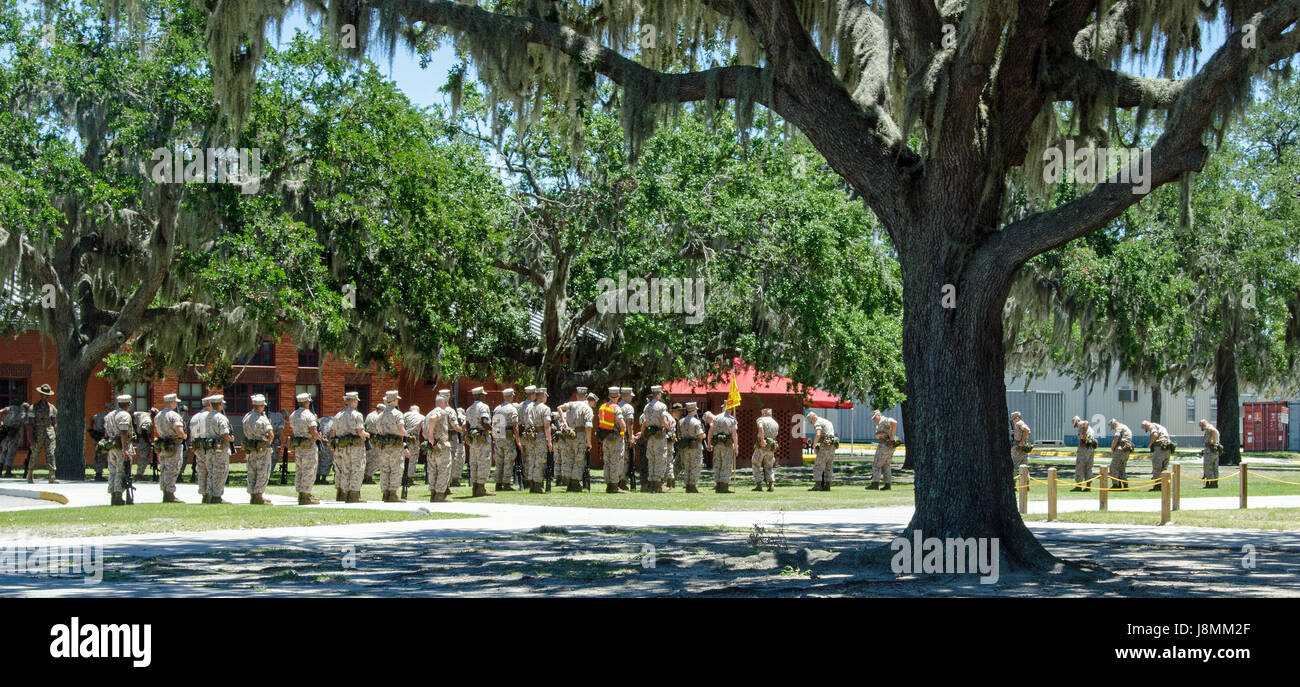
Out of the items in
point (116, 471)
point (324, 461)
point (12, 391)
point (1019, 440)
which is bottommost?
point (324, 461)

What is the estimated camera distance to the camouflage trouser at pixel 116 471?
19.5 m

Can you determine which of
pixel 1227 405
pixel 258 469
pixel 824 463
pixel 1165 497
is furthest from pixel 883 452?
pixel 1227 405

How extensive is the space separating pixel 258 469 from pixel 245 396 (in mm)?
24608

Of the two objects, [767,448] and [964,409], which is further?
[767,448]

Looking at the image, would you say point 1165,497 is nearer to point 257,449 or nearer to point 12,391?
point 257,449

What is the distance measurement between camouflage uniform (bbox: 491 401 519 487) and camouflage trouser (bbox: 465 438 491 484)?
1611 mm

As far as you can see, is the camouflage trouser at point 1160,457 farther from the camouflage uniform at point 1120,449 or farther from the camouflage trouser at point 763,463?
the camouflage trouser at point 763,463

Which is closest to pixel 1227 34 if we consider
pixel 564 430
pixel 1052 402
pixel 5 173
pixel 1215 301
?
pixel 564 430

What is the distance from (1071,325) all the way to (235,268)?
68.1ft

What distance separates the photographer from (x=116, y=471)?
1955 centimetres

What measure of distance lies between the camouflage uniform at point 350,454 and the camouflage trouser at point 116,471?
3282mm

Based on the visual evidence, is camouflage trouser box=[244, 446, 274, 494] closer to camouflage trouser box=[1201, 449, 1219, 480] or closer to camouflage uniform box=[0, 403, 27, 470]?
camouflage uniform box=[0, 403, 27, 470]

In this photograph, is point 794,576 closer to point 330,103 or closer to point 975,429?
point 975,429

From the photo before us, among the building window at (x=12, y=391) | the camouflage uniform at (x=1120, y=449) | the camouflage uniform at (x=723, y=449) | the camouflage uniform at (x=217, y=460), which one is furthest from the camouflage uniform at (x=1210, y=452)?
the building window at (x=12, y=391)
